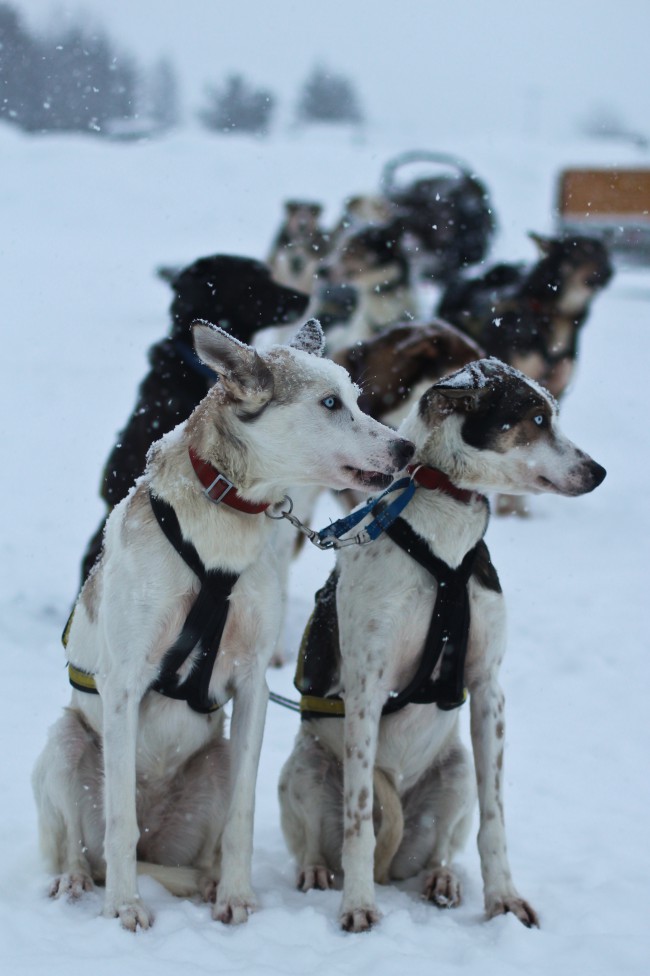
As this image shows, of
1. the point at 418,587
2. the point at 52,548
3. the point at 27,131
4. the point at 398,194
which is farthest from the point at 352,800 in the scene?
the point at 27,131

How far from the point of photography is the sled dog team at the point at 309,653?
297 cm

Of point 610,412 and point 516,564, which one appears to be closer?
point 516,564

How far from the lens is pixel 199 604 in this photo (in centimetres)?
296

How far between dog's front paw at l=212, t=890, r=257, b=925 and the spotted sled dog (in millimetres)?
264

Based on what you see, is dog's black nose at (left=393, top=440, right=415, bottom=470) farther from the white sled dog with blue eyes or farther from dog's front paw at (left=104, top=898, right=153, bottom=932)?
dog's front paw at (left=104, top=898, right=153, bottom=932)

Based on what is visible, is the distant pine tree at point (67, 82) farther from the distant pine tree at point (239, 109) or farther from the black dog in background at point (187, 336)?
the black dog in background at point (187, 336)

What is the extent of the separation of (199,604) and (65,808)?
0.78m

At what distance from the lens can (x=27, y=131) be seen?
29344 mm

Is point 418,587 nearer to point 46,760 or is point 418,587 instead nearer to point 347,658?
point 347,658

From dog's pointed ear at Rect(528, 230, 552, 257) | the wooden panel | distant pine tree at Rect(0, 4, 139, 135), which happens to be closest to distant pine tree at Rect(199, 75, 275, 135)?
distant pine tree at Rect(0, 4, 139, 135)

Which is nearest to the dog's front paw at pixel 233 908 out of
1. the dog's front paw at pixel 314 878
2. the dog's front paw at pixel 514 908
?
the dog's front paw at pixel 314 878

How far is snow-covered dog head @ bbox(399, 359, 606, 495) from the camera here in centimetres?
315

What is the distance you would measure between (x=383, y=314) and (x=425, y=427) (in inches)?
197

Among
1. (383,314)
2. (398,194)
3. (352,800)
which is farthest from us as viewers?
(398,194)
